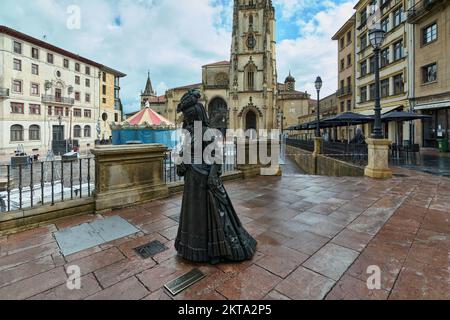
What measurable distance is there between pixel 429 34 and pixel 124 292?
24.7m

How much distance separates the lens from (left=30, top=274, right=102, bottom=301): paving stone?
213 cm

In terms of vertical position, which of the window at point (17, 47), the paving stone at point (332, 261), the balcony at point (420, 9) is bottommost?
the paving stone at point (332, 261)

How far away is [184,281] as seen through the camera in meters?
2.34

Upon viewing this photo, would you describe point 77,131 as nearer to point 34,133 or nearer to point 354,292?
point 34,133

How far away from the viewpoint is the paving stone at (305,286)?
2125mm

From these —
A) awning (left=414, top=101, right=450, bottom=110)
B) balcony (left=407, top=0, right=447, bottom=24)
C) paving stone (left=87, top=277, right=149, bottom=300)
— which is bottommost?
paving stone (left=87, top=277, right=149, bottom=300)

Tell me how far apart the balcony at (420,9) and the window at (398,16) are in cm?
200

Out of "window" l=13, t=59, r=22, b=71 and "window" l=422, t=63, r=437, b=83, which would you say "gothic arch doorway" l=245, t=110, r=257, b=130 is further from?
"window" l=13, t=59, r=22, b=71

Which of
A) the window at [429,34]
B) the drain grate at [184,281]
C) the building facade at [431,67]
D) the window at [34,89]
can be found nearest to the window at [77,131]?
the window at [34,89]

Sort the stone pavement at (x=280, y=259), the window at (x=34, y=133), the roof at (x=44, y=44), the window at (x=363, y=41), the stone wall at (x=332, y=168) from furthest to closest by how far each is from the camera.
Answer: the window at (x=34, y=133) → the roof at (x=44, y=44) → the window at (x=363, y=41) → the stone wall at (x=332, y=168) → the stone pavement at (x=280, y=259)

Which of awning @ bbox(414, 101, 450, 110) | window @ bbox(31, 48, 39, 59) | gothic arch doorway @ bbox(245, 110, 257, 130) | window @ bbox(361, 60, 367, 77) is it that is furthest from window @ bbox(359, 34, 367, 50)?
window @ bbox(31, 48, 39, 59)

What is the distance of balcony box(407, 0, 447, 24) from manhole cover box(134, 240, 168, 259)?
23382mm

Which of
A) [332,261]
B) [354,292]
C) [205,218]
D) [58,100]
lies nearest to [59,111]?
[58,100]

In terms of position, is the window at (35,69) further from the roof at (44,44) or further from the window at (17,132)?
the window at (17,132)
